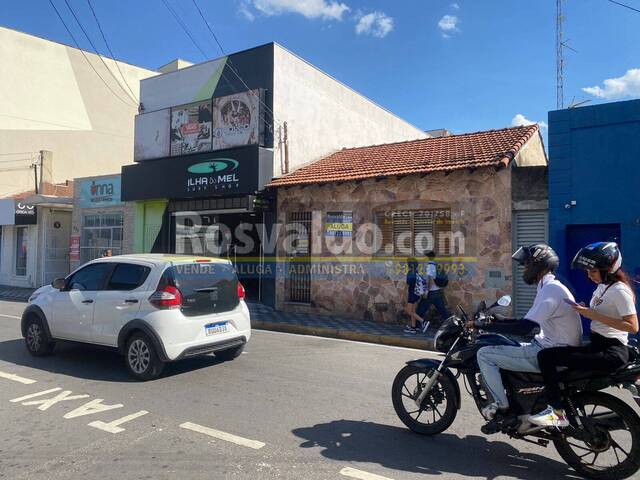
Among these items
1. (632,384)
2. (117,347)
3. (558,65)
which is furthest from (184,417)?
(558,65)

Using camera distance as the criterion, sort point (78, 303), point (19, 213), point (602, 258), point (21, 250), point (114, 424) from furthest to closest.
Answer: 1. point (21, 250)
2. point (19, 213)
3. point (78, 303)
4. point (114, 424)
5. point (602, 258)

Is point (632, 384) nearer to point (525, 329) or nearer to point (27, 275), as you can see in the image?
point (525, 329)

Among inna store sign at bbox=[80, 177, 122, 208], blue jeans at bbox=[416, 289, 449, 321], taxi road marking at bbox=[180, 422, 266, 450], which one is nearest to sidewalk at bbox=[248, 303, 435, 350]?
blue jeans at bbox=[416, 289, 449, 321]

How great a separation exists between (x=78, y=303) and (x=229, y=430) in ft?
12.3

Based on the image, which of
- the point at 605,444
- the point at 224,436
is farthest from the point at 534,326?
the point at 224,436

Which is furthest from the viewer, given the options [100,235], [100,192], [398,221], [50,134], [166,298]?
[50,134]

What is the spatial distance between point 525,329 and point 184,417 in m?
3.36

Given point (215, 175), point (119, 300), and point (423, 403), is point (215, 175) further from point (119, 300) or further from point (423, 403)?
point (423, 403)

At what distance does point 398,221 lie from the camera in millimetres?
11727

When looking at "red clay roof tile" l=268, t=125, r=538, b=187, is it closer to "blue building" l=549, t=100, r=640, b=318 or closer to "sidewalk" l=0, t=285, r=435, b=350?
"blue building" l=549, t=100, r=640, b=318

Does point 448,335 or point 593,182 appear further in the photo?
point 593,182

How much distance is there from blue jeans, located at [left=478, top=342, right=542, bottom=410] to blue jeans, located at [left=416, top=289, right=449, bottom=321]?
6185 mm

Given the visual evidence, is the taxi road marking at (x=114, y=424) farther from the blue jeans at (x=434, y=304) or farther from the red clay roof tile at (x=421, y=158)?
the red clay roof tile at (x=421, y=158)

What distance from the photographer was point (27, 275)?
20.2 meters
